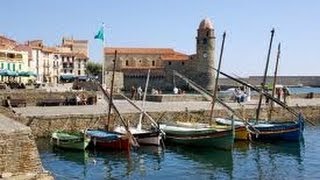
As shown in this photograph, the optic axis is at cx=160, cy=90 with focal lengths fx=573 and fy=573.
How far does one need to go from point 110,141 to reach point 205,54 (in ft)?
297

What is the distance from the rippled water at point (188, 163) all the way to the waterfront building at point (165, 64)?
85.4 metres

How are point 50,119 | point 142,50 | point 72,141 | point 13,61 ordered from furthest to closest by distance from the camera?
point 142,50 → point 13,61 → point 50,119 → point 72,141

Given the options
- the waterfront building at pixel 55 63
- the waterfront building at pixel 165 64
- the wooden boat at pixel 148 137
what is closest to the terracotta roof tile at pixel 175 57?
A: the waterfront building at pixel 165 64

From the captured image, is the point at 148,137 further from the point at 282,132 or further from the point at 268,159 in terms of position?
the point at 282,132

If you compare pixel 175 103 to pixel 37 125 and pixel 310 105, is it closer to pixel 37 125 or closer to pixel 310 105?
pixel 310 105

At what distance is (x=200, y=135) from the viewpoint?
3381 cm

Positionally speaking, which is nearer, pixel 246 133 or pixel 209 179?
pixel 209 179

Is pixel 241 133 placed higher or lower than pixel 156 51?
lower

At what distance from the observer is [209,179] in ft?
81.6

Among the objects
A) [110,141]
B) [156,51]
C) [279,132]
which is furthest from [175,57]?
[110,141]

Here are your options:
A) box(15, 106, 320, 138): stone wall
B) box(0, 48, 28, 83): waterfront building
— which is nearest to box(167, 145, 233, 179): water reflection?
box(15, 106, 320, 138): stone wall

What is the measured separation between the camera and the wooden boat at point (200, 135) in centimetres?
3281

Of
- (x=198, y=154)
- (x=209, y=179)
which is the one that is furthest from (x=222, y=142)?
(x=209, y=179)

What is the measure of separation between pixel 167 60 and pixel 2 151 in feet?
376
